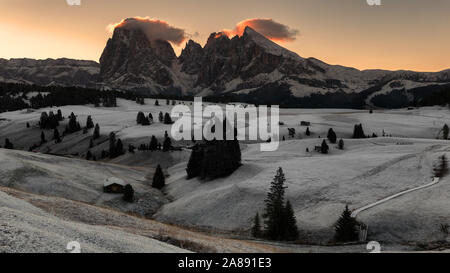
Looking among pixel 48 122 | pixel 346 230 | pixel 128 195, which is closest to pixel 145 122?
pixel 48 122

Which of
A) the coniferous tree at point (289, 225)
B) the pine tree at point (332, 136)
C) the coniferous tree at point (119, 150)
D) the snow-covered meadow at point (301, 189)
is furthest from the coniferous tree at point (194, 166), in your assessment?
the coniferous tree at point (119, 150)

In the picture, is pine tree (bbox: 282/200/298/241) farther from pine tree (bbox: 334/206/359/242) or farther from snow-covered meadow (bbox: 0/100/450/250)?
pine tree (bbox: 334/206/359/242)

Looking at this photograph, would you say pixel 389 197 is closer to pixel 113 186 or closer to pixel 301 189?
pixel 301 189

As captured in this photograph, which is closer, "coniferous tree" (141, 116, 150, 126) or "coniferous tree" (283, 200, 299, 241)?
"coniferous tree" (283, 200, 299, 241)

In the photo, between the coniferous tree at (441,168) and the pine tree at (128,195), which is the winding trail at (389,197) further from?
the pine tree at (128,195)

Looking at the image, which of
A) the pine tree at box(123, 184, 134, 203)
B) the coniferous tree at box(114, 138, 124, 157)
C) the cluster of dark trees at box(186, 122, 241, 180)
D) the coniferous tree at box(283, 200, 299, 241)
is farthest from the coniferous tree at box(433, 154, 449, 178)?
the coniferous tree at box(114, 138, 124, 157)
